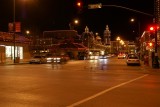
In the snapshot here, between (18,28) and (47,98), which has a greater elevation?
(18,28)

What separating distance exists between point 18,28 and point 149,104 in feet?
137

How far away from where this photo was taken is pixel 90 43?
472ft

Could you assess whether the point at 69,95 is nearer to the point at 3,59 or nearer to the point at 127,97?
the point at 127,97

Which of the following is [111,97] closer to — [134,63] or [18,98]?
[18,98]

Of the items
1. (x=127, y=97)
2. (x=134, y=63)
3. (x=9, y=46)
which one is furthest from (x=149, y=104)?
(x=9, y=46)

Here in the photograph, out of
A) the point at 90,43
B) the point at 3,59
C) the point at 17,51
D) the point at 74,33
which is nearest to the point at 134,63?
the point at 3,59

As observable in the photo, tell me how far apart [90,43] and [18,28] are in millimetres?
93810

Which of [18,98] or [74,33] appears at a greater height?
[74,33]

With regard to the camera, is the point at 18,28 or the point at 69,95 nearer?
the point at 69,95

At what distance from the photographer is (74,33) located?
11488 cm

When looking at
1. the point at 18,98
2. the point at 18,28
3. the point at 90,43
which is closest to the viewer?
the point at 18,98

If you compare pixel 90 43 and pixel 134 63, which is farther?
pixel 90 43

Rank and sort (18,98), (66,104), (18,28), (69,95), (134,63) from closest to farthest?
(66,104), (18,98), (69,95), (134,63), (18,28)

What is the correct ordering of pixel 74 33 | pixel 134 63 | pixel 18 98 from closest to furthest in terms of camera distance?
1. pixel 18 98
2. pixel 134 63
3. pixel 74 33
